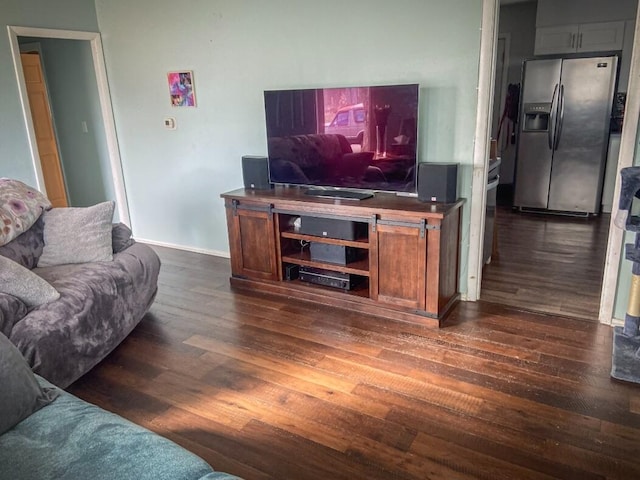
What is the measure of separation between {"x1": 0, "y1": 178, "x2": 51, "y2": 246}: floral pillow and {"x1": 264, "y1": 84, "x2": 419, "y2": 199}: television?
1550 mm

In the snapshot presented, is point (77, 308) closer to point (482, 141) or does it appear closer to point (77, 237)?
point (77, 237)

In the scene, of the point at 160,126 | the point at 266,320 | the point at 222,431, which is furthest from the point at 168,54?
the point at 222,431

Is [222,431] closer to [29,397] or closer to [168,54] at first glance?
[29,397]

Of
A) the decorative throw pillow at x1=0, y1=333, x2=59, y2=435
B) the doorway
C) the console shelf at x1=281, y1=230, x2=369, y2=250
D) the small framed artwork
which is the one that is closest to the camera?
the decorative throw pillow at x1=0, y1=333, x2=59, y2=435

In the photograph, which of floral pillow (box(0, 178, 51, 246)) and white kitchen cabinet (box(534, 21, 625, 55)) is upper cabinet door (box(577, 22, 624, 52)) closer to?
white kitchen cabinet (box(534, 21, 625, 55))

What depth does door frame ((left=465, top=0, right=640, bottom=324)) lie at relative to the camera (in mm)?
2627

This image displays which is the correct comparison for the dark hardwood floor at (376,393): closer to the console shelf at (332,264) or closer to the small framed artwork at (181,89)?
the console shelf at (332,264)

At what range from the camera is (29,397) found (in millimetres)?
1632

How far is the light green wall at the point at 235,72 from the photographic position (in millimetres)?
3072

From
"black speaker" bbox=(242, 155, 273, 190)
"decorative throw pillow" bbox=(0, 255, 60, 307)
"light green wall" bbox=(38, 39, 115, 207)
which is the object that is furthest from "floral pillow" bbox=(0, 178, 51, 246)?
"light green wall" bbox=(38, 39, 115, 207)

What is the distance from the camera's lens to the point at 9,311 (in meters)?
2.23

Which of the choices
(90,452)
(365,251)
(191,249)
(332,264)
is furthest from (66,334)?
(191,249)

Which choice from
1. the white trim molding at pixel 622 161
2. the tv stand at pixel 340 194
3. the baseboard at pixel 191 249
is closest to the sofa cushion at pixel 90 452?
the tv stand at pixel 340 194

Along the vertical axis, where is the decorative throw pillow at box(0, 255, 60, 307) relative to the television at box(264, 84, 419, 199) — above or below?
below
